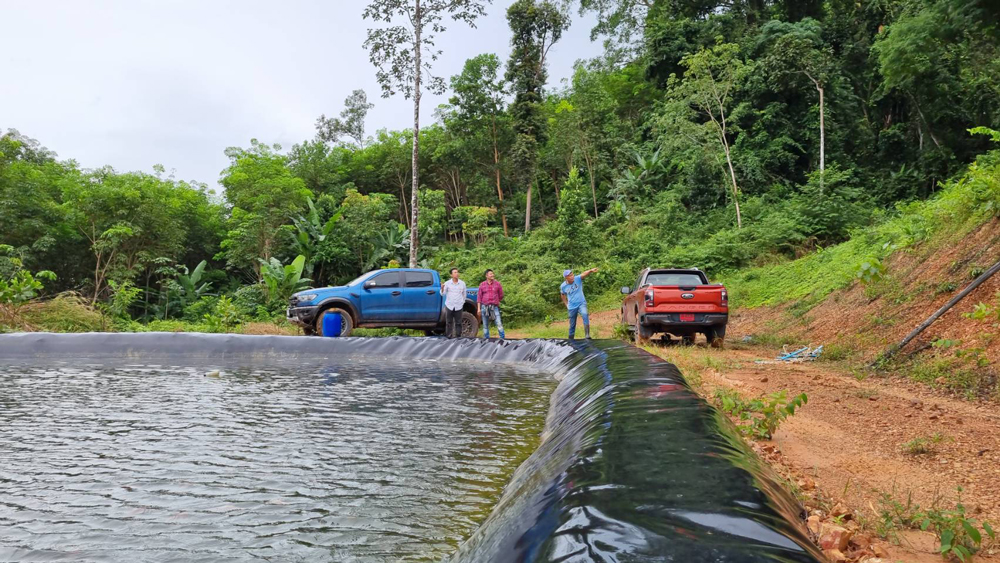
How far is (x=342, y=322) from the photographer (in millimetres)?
12398

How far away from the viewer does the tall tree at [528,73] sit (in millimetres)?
30781

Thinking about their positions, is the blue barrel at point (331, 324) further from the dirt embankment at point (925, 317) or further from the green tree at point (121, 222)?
the green tree at point (121, 222)

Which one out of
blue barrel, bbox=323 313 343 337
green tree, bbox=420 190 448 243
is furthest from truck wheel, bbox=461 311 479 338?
green tree, bbox=420 190 448 243

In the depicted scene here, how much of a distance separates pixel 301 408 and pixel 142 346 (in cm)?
685

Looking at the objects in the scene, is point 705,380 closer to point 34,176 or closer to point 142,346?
point 142,346

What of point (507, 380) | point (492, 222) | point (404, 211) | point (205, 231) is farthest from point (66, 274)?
point (507, 380)

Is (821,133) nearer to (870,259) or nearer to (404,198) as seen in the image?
(870,259)

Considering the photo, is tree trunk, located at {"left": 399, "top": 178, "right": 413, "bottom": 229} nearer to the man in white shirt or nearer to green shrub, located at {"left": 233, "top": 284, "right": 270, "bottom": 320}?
green shrub, located at {"left": 233, "top": 284, "right": 270, "bottom": 320}

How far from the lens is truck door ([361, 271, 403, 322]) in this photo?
495 inches

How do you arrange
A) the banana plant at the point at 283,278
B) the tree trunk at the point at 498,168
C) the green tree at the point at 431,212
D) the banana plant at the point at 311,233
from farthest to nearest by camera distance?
the tree trunk at the point at 498,168 < the green tree at the point at 431,212 < the banana plant at the point at 311,233 < the banana plant at the point at 283,278

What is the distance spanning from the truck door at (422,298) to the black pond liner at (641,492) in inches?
315

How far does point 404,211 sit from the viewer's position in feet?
124

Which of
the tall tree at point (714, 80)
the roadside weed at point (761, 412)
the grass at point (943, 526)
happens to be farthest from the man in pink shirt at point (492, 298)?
the tall tree at point (714, 80)

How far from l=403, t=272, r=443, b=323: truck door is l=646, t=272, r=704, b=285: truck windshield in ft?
15.3
